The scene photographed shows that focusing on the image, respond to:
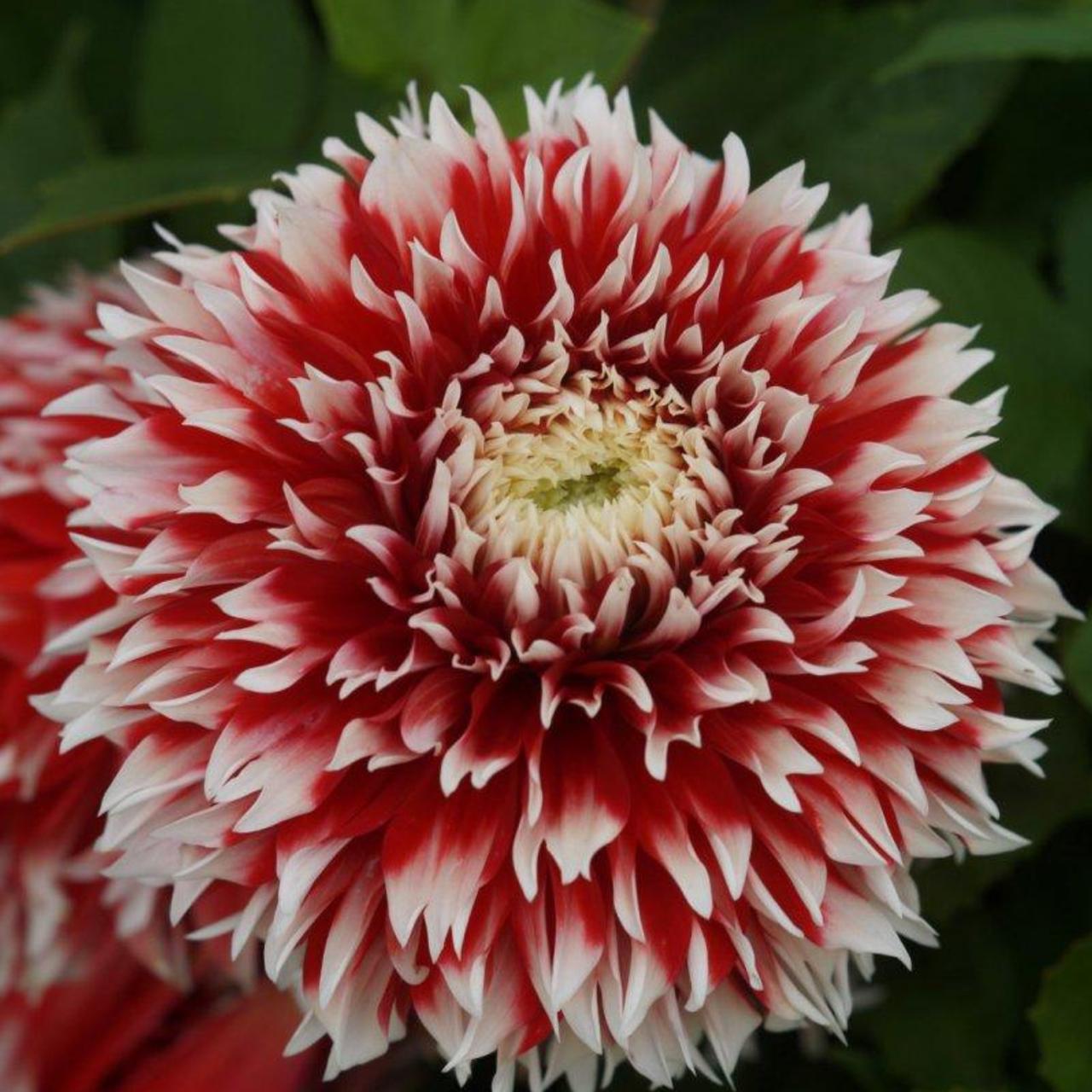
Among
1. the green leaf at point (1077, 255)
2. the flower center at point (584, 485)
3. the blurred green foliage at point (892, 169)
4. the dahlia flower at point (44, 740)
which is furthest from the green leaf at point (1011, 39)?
the dahlia flower at point (44, 740)

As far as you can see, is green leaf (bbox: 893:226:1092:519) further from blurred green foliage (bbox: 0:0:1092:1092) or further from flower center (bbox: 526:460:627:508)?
flower center (bbox: 526:460:627:508)

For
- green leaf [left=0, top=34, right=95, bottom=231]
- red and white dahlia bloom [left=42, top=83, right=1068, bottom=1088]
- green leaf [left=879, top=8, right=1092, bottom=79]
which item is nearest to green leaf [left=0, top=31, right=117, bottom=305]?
green leaf [left=0, top=34, right=95, bottom=231]

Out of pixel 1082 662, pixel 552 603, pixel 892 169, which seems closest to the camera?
pixel 552 603

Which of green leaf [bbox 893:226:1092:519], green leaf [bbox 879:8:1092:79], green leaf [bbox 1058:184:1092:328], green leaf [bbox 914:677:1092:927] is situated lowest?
green leaf [bbox 914:677:1092:927]

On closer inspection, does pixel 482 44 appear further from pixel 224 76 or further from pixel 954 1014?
pixel 954 1014

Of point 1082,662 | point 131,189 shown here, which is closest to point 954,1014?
point 1082,662

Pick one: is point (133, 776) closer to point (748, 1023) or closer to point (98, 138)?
point (748, 1023)
